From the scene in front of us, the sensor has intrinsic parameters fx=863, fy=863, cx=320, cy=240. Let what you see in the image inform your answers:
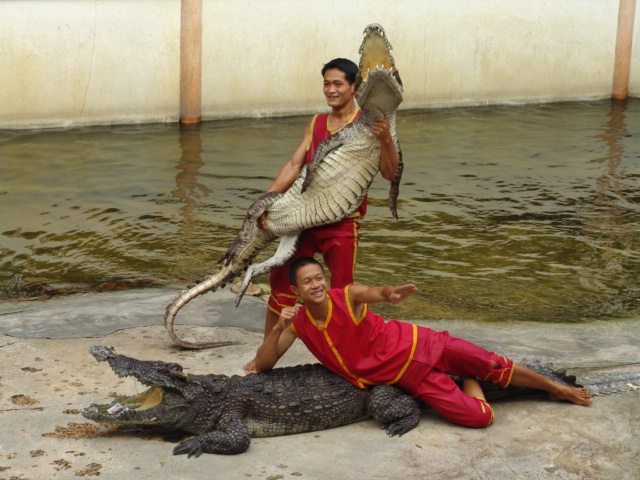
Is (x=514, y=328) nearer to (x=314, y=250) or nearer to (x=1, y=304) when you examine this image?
(x=314, y=250)

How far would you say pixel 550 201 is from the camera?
8688mm

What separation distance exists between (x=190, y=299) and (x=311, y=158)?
105cm

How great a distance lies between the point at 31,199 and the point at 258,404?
212 inches

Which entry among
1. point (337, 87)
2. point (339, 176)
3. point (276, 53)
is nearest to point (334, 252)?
point (339, 176)

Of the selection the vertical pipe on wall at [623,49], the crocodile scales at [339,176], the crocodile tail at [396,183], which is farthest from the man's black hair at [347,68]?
the vertical pipe on wall at [623,49]

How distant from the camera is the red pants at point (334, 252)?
14.5 ft

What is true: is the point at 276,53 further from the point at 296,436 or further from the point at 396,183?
the point at 296,436

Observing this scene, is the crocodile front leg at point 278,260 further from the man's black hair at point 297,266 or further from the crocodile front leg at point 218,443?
the crocodile front leg at point 218,443

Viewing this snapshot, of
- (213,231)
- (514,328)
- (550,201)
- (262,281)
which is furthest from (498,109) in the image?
(514,328)

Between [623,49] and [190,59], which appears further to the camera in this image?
[623,49]

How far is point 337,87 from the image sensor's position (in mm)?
4320

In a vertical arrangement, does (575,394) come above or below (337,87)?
below

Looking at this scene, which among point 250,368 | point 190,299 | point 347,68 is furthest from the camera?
point 190,299

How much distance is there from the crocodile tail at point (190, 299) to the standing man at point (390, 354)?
0.89 m
